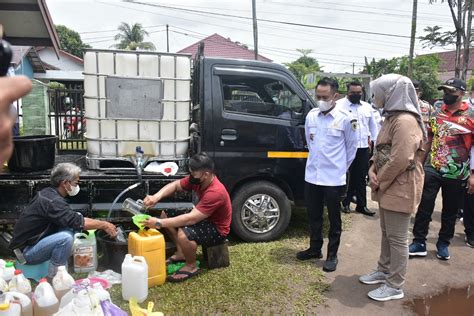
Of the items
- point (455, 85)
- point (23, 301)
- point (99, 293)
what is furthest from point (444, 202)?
point (23, 301)

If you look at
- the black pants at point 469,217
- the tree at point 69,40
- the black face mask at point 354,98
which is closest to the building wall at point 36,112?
the black face mask at point 354,98

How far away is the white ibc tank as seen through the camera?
3.97 m

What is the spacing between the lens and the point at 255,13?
17.8 m

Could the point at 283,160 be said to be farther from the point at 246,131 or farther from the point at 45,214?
the point at 45,214

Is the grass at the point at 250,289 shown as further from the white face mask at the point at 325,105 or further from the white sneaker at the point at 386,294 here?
the white face mask at the point at 325,105

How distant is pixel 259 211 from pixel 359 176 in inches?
78.2

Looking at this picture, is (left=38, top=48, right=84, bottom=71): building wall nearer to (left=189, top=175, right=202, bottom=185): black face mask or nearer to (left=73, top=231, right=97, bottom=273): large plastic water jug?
(left=73, top=231, right=97, bottom=273): large plastic water jug

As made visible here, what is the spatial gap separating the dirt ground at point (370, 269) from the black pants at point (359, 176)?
0.63m

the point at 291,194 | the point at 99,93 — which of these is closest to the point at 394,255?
the point at 291,194

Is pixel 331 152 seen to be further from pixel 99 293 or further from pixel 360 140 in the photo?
pixel 99 293

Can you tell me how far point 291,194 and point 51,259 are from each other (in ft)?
8.52

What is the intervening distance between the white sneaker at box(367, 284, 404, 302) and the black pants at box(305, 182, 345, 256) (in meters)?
0.64

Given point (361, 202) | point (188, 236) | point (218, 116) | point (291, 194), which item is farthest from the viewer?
point (361, 202)

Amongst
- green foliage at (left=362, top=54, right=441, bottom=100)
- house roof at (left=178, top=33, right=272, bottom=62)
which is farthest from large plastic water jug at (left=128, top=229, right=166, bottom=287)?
house roof at (left=178, top=33, right=272, bottom=62)
